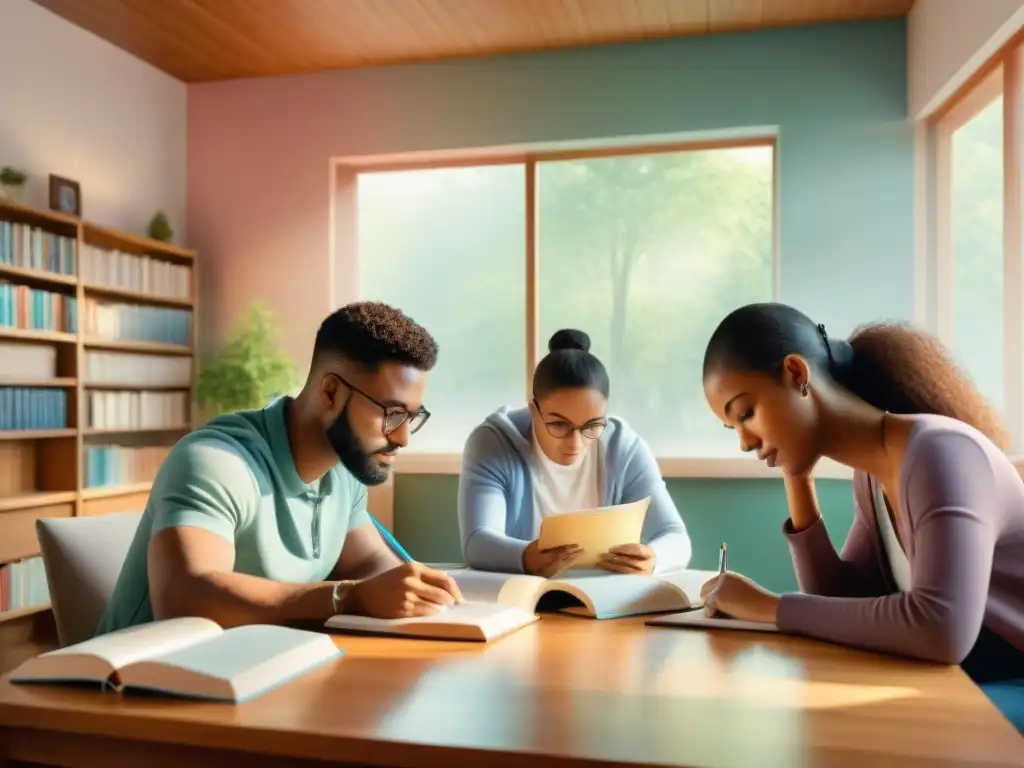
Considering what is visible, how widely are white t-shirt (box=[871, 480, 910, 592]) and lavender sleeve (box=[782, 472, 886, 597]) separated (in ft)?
0.13

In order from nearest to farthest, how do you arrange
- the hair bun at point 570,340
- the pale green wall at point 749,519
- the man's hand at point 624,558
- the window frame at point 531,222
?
1. the man's hand at point 624,558
2. the hair bun at point 570,340
3. the pale green wall at point 749,519
4. the window frame at point 531,222

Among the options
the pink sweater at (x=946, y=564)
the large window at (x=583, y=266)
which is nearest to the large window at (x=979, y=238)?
the large window at (x=583, y=266)

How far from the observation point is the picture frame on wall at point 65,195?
399 cm

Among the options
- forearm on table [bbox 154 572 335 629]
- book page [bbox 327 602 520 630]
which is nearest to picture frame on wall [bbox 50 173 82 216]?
forearm on table [bbox 154 572 335 629]

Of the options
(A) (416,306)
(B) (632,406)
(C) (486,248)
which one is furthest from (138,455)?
(B) (632,406)

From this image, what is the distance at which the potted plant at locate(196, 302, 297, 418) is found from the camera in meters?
4.48

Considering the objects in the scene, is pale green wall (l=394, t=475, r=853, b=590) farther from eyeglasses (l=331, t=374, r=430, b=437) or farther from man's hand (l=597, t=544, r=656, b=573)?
eyeglasses (l=331, t=374, r=430, b=437)

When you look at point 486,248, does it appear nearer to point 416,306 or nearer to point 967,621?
point 416,306

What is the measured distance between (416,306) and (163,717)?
383cm

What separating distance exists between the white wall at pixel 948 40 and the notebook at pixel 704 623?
228 centimetres

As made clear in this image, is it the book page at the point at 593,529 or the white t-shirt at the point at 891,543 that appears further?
the book page at the point at 593,529

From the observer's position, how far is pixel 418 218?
Answer: 4840 millimetres

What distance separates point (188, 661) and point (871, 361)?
122 centimetres

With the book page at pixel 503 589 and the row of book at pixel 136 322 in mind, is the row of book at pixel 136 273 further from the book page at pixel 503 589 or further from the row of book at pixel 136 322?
the book page at pixel 503 589
